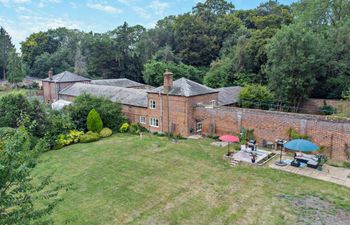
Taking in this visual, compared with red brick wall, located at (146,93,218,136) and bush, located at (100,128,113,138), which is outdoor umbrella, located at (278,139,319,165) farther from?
bush, located at (100,128,113,138)

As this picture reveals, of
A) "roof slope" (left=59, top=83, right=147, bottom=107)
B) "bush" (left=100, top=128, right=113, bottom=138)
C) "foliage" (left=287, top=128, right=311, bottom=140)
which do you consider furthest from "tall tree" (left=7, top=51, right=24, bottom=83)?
"foliage" (left=287, top=128, right=311, bottom=140)

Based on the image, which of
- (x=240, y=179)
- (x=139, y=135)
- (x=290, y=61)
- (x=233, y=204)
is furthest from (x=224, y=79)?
(x=233, y=204)

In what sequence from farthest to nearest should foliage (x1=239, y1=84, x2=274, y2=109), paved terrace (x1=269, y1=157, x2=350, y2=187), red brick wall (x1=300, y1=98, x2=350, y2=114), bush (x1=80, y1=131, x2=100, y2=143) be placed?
1. red brick wall (x1=300, y1=98, x2=350, y2=114)
2. foliage (x1=239, y1=84, x2=274, y2=109)
3. bush (x1=80, y1=131, x2=100, y2=143)
4. paved terrace (x1=269, y1=157, x2=350, y2=187)

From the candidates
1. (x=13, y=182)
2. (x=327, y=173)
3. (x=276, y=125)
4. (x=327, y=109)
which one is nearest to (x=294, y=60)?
(x=327, y=109)

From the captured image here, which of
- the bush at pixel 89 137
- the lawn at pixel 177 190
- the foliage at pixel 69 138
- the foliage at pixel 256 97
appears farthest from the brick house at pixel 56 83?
the foliage at pixel 256 97

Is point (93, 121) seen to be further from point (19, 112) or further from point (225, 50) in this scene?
point (225, 50)

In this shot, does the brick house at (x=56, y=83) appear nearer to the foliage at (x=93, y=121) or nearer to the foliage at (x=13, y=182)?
the foliage at (x=93, y=121)

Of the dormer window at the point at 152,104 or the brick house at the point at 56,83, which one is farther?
the brick house at the point at 56,83
